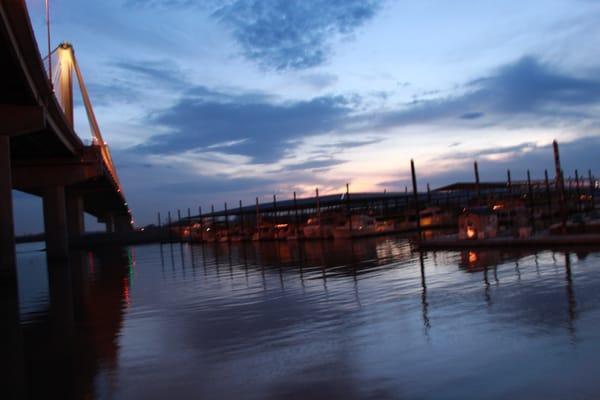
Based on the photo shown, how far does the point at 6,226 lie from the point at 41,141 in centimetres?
1445

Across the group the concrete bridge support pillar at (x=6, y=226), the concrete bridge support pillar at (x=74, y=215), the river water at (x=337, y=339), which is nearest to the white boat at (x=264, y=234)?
the concrete bridge support pillar at (x=74, y=215)

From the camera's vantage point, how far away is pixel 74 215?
79.8 m

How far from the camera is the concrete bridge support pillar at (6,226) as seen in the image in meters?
27.5

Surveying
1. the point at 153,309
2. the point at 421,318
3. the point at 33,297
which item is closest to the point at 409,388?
the point at 421,318

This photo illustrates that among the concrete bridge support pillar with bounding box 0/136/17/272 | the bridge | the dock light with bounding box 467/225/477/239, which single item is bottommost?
the dock light with bounding box 467/225/477/239

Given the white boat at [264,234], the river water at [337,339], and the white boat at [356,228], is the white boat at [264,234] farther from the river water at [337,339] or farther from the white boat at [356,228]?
the river water at [337,339]

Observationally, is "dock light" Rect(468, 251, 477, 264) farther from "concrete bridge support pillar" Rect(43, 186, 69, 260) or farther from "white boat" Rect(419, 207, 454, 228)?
"white boat" Rect(419, 207, 454, 228)

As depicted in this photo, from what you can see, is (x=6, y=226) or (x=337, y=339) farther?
(x=6, y=226)

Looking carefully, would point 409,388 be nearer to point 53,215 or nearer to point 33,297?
point 33,297

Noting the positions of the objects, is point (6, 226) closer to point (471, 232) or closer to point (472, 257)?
point (472, 257)

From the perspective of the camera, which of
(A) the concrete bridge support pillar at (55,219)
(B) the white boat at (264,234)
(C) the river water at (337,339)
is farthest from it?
(B) the white boat at (264,234)

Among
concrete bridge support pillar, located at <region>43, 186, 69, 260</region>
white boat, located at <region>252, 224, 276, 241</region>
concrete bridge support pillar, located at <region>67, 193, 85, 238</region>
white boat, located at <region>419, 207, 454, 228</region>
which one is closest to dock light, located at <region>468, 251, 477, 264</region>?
concrete bridge support pillar, located at <region>43, 186, 69, 260</region>

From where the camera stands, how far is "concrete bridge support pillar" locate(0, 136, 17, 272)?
90.1 feet

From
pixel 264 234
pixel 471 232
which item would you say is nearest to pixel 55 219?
pixel 264 234
